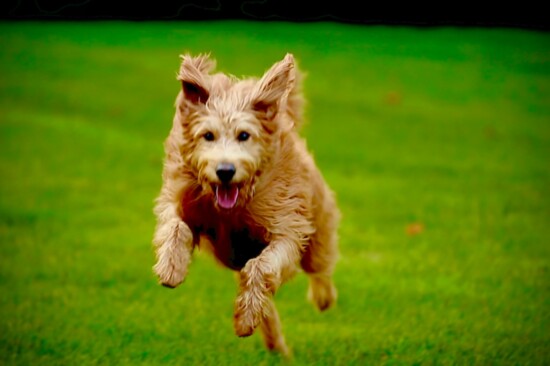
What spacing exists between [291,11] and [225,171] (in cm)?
365

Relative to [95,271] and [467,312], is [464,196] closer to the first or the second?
[467,312]

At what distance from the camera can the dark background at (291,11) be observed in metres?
8.07

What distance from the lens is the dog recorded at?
5703 millimetres

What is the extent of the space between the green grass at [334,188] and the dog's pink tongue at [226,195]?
1980mm

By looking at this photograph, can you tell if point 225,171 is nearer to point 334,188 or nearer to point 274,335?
point 274,335

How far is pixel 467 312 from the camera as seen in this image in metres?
8.93

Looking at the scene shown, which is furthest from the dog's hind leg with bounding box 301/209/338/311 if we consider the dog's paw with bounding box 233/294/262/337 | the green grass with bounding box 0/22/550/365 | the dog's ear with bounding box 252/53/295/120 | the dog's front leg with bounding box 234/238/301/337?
the dog's ear with bounding box 252/53/295/120

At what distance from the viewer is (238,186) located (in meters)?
5.73

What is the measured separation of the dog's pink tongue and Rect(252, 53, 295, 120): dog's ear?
54cm

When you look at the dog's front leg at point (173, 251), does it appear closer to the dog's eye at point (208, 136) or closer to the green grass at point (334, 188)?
the dog's eye at point (208, 136)

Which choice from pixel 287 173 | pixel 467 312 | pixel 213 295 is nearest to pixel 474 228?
pixel 467 312

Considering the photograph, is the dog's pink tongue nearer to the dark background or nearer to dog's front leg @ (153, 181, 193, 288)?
dog's front leg @ (153, 181, 193, 288)

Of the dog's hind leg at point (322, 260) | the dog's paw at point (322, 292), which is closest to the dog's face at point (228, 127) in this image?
the dog's hind leg at point (322, 260)

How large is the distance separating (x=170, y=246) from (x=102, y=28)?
16603 millimetres
